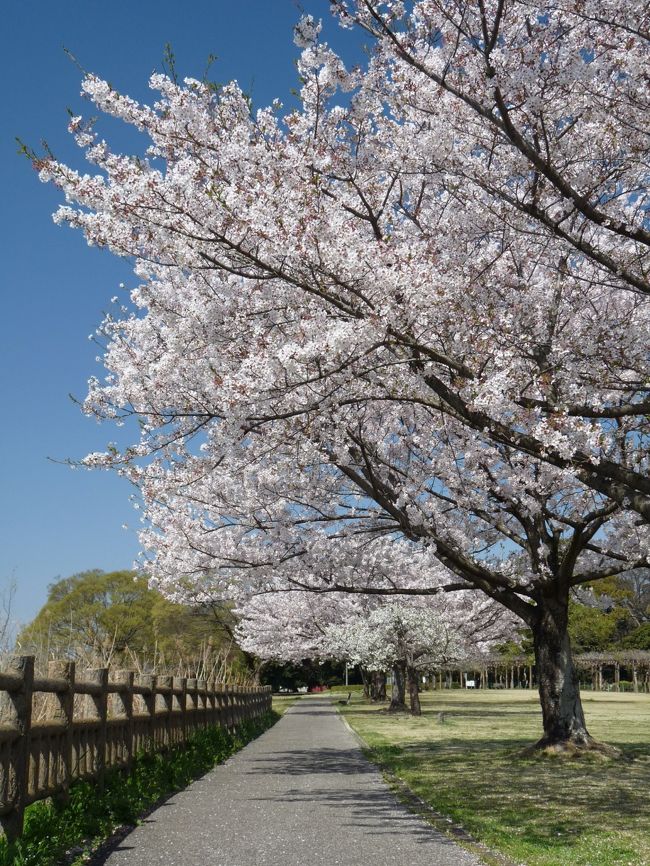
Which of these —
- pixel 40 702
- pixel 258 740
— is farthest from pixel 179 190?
pixel 258 740

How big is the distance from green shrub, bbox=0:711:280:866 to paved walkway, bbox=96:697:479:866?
23 cm

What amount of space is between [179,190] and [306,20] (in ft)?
5.92

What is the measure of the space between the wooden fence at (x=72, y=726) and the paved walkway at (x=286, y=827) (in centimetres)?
78

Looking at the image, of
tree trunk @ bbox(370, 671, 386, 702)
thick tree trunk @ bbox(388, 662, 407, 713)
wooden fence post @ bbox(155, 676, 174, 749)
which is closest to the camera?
wooden fence post @ bbox(155, 676, 174, 749)

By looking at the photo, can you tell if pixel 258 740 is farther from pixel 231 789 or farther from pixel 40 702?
pixel 40 702

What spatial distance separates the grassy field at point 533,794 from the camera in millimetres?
6793

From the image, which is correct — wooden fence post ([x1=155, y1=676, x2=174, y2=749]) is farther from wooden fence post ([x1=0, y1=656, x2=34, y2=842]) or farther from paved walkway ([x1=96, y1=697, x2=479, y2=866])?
wooden fence post ([x1=0, y1=656, x2=34, y2=842])

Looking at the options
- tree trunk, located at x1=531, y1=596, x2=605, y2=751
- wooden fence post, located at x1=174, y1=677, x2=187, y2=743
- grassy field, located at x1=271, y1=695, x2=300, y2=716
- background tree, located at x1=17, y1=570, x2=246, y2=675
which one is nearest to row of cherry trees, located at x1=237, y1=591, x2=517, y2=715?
grassy field, located at x1=271, y1=695, x2=300, y2=716

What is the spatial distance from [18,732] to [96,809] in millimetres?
1783

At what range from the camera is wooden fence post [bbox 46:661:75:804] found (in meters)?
7.41

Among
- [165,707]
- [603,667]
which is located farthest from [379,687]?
[603,667]

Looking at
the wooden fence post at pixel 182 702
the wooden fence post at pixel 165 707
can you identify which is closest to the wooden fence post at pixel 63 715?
the wooden fence post at pixel 165 707

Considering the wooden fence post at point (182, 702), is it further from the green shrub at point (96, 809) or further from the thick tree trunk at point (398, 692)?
the thick tree trunk at point (398, 692)

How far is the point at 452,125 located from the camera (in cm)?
843
